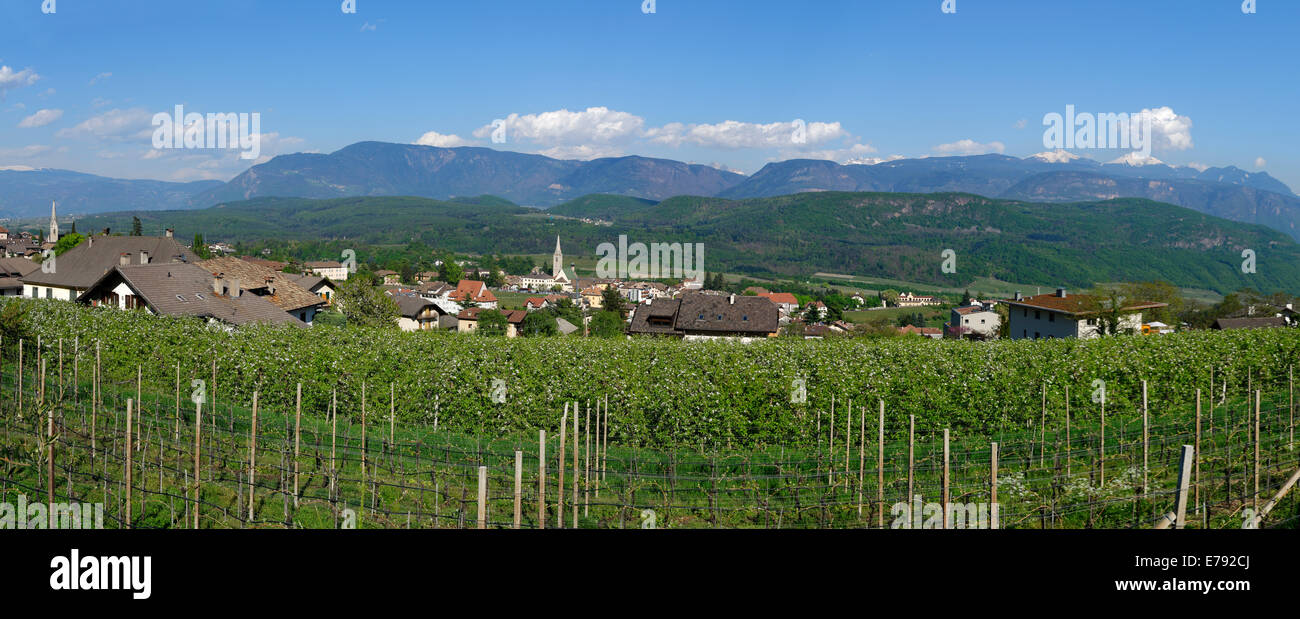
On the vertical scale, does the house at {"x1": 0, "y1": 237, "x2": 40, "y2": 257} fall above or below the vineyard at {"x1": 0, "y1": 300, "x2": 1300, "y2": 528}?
above

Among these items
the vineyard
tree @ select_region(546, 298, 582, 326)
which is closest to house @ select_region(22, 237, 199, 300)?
the vineyard

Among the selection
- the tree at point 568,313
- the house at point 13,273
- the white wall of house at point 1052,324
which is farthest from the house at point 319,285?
the white wall of house at point 1052,324

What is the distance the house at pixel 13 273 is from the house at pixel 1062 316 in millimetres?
63150

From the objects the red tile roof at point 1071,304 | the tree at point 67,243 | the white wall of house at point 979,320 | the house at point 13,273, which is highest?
the tree at point 67,243

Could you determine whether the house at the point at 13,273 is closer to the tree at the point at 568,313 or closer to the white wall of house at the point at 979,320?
the tree at the point at 568,313

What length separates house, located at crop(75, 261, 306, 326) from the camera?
107 ft

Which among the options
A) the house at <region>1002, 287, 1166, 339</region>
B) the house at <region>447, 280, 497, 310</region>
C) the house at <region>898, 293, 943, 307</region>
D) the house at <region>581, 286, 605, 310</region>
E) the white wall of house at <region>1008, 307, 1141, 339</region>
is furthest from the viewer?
the house at <region>898, 293, 943, 307</region>

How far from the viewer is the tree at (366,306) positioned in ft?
158

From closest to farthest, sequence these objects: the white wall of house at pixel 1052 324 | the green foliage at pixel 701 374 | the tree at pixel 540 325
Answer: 1. the green foliage at pixel 701 374
2. the white wall of house at pixel 1052 324
3. the tree at pixel 540 325

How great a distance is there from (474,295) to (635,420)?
107232 mm

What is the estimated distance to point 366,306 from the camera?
50375 mm

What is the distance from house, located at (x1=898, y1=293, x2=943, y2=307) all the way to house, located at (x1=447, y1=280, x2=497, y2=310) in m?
77.3

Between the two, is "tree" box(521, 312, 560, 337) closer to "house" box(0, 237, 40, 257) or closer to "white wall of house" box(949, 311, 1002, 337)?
"white wall of house" box(949, 311, 1002, 337)

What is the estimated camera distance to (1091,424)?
1884 cm
